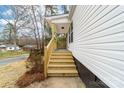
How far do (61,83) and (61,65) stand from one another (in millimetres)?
1334

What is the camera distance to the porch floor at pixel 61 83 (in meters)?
4.84

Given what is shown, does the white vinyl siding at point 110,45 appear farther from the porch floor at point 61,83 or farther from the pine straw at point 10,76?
the pine straw at point 10,76

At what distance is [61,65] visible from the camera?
20.8 ft

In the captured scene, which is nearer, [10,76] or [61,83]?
[61,83]

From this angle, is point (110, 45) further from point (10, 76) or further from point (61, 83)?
point (10, 76)

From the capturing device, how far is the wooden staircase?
5824mm

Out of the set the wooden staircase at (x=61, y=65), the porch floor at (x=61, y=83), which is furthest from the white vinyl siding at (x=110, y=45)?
the wooden staircase at (x=61, y=65)

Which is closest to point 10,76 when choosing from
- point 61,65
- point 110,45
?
point 61,65

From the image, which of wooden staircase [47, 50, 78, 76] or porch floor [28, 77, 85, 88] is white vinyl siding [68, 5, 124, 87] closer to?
porch floor [28, 77, 85, 88]

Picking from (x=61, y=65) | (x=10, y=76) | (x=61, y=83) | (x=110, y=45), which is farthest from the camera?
(x=10, y=76)

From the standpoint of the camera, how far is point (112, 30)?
88.0 inches

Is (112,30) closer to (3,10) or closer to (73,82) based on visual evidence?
(73,82)

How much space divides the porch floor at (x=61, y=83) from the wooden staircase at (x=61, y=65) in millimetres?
248

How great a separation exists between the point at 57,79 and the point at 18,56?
1701cm
